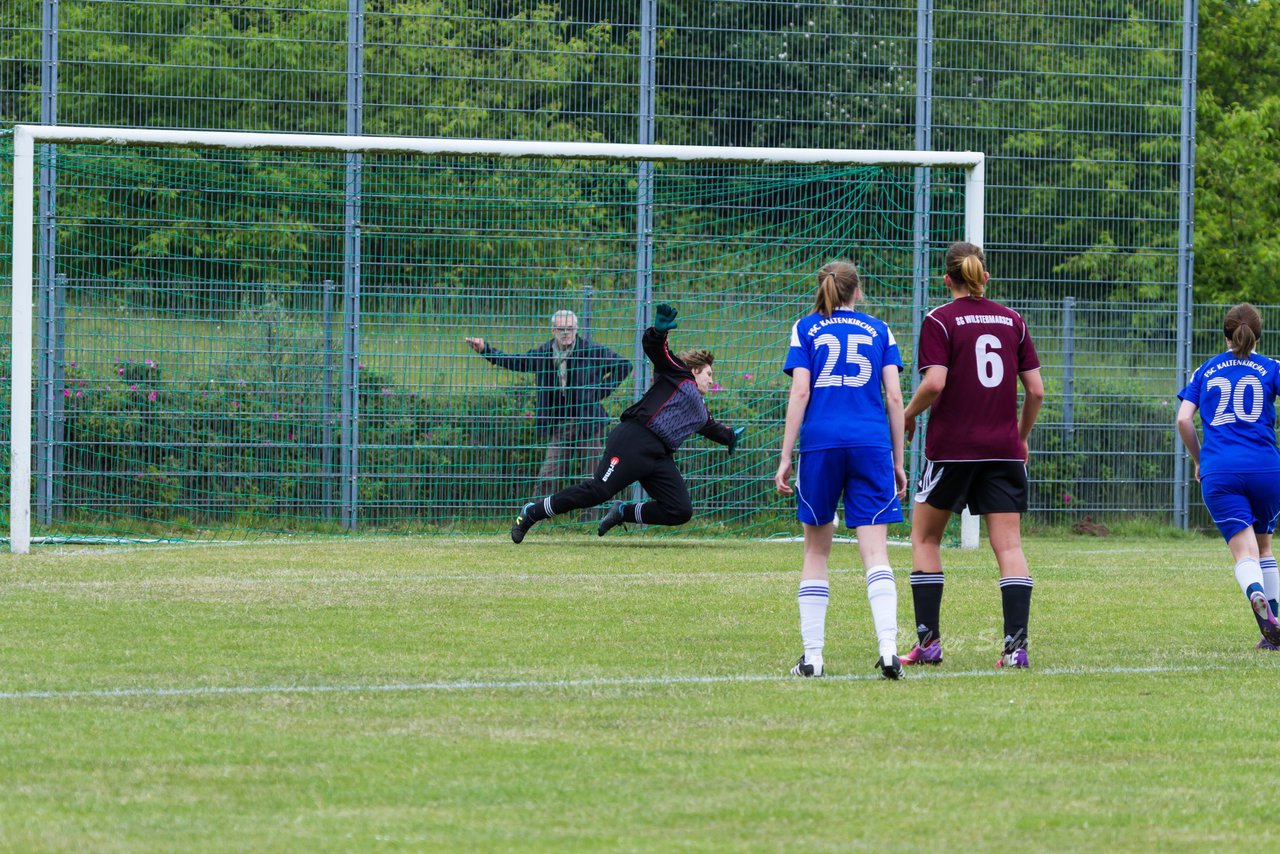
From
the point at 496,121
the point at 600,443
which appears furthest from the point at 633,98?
the point at 600,443

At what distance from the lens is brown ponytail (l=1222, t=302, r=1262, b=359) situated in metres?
8.95

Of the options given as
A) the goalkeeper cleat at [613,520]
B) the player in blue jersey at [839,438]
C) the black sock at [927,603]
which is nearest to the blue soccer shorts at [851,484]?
the player in blue jersey at [839,438]

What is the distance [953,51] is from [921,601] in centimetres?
1126

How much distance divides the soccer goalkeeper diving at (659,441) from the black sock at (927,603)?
6.16m

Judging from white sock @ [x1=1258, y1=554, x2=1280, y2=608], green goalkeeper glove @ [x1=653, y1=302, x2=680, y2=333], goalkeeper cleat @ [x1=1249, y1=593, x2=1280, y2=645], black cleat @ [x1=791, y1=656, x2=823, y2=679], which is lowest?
black cleat @ [x1=791, y1=656, x2=823, y2=679]

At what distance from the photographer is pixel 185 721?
6254 mm

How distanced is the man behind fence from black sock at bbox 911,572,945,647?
791cm

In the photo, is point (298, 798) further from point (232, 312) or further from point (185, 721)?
point (232, 312)

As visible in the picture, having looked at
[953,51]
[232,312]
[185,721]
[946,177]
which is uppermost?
[953,51]

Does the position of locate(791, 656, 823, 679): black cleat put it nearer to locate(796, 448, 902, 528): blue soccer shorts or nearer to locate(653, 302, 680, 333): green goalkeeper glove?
locate(796, 448, 902, 528): blue soccer shorts

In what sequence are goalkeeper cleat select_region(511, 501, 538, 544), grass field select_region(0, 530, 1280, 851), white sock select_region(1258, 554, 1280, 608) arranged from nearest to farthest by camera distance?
grass field select_region(0, 530, 1280, 851)
white sock select_region(1258, 554, 1280, 608)
goalkeeper cleat select_region(511, 501, 538, 544)

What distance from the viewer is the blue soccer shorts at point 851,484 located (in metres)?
7.64

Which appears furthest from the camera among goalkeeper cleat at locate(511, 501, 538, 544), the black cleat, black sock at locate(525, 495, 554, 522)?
goalkeeper cleat at locate(511, 501, 538, 544)

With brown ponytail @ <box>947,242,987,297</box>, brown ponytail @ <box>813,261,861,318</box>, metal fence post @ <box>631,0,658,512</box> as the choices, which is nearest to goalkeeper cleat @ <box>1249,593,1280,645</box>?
brown ponytail @ <box>947,242,987,297</box>
